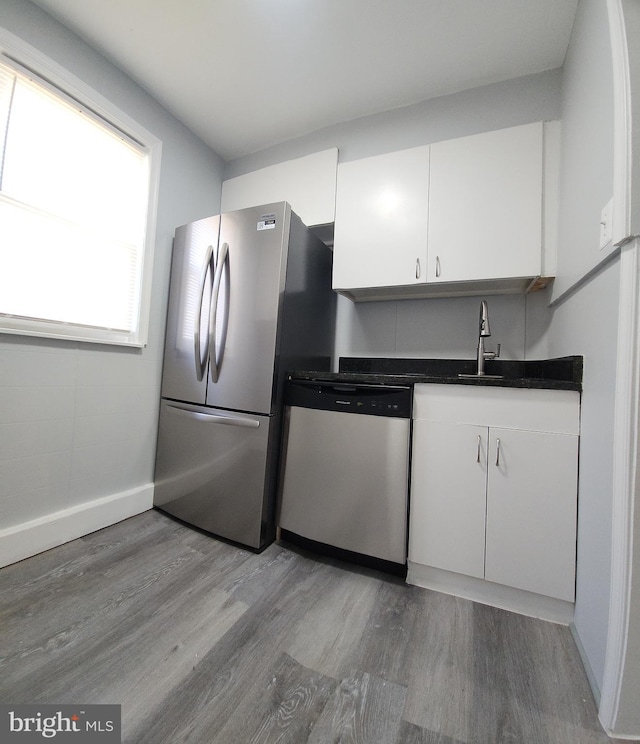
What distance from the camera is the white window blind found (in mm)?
1352

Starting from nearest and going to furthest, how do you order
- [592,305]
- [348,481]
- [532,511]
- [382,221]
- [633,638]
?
[633,638] < [592,305] < [532,511] < [348,481] < [382,221]

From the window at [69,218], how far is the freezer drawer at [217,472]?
2.10 feet

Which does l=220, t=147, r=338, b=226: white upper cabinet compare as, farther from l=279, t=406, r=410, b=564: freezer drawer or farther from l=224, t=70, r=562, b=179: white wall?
l=279, t=406, r=410, b=564: freezer drawer

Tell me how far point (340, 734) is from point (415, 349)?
1672mm

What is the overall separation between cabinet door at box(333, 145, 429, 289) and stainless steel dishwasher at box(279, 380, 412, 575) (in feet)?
2.40

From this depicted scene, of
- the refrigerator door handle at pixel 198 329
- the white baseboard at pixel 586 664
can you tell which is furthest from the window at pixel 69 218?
the white baseboard at pixel 586 664

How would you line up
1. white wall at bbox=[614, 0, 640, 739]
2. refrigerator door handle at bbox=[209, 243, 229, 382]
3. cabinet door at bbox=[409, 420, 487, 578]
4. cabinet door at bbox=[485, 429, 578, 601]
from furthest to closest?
refrigerator door handle at bbox=[209, 243, 229, 382] < cabinet door at bbox=[409, 420, 487, 578] < cabinet door at bbox=[485, 429, 578, 601] < white wall at bbox=[614, 0, 640, 739]

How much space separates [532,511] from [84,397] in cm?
215

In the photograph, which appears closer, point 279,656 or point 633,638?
point 633,638

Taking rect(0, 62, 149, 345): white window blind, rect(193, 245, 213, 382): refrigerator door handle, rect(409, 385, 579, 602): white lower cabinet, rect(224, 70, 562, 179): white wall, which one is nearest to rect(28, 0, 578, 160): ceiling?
rect(224, 70, 562, 179): white wall

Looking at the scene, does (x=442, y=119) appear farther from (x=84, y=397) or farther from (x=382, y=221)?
(x=84, y=397)

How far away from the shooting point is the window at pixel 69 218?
1352 mm

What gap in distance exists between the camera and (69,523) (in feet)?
4.99

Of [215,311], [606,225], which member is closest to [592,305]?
[606,225]
